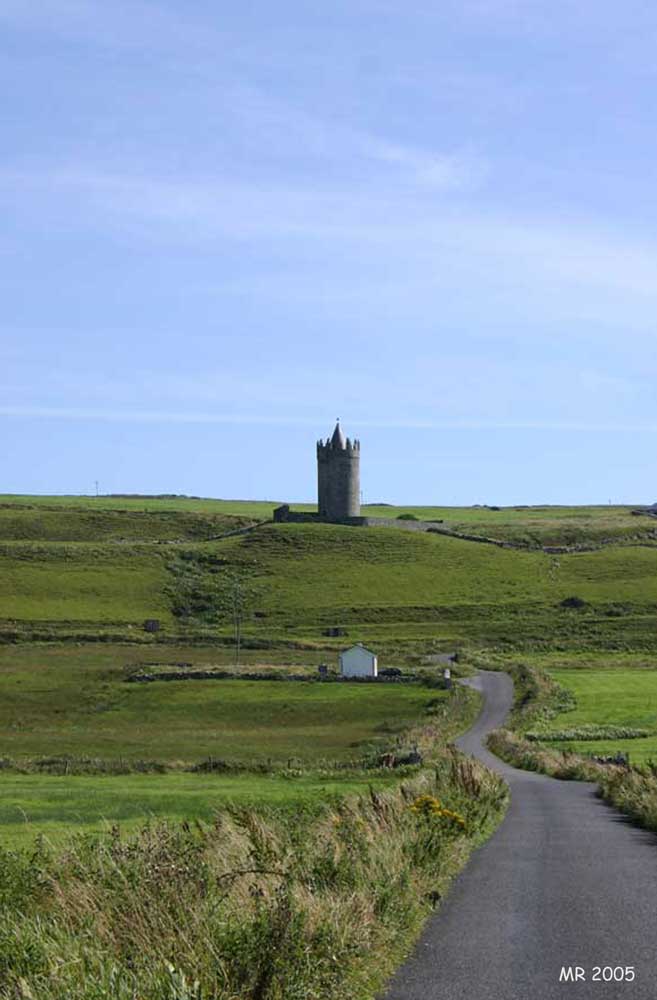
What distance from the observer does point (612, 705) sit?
73.9 m

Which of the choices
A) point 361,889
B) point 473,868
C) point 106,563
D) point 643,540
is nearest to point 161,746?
point 473,868

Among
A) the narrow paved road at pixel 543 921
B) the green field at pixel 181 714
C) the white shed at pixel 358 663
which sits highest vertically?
the narrow paved road at pixel 543 921

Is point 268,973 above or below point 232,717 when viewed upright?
above

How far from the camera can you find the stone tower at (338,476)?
183 meters

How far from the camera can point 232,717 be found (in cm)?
7144

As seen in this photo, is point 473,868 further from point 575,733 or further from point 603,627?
point 603,627

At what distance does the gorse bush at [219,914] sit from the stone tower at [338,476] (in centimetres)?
16589

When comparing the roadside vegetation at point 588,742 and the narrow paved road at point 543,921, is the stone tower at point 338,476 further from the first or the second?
the narrow paved road at point 543,921

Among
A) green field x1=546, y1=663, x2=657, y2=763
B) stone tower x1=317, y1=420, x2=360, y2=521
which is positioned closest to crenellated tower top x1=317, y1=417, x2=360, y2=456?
stone tower x1=317, y1=420, x2=360, y2=521

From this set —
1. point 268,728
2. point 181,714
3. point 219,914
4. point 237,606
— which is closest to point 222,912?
point 219,914

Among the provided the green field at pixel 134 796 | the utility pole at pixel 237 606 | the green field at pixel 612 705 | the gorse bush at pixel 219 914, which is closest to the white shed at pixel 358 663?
the green field at pixel 612 705

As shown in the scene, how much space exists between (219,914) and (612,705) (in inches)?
2575

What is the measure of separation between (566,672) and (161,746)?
42.4 metres

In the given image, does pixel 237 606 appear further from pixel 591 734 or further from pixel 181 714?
pixel 591 734
